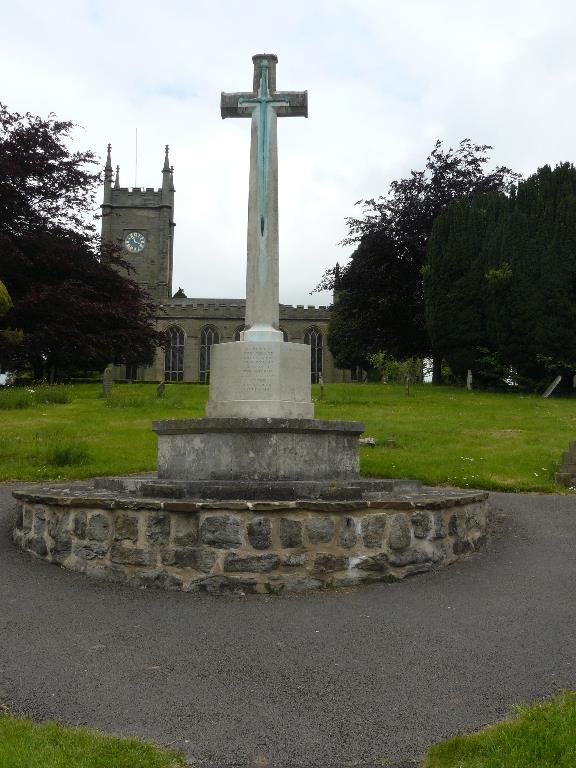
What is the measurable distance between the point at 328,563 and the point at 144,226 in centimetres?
6717

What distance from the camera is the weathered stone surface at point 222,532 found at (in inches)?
235

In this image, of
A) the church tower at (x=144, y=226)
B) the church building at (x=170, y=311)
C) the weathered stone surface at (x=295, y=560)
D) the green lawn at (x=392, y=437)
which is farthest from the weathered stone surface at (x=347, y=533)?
the church tower at (x=144, y=226)

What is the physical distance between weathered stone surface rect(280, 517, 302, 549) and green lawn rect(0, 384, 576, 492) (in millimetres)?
5067

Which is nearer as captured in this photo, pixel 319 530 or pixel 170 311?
pixel 319 530

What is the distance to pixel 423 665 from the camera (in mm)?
4547

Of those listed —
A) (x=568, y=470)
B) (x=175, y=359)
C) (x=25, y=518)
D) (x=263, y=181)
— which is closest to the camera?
(x=25, y=518)

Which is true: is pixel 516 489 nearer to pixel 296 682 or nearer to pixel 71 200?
pixel 296 682

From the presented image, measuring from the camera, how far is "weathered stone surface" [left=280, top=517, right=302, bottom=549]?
601cm

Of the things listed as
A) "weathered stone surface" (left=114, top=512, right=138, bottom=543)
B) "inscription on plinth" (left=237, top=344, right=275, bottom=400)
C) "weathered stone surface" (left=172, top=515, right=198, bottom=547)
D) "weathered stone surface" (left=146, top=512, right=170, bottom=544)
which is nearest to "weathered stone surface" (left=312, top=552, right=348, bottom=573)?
"weathered stone surface" (left=172, top=515, right=198, bottom=547)

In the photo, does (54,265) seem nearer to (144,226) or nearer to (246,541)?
(246,541)

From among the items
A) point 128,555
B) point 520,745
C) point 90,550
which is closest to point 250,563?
point 128,555

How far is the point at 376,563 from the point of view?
6.21 metres

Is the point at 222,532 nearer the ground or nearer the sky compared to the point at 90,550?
nearer the sky

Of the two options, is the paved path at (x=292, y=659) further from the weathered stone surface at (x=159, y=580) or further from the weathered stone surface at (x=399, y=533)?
the weathered stone surface at (x=399, y=533)
